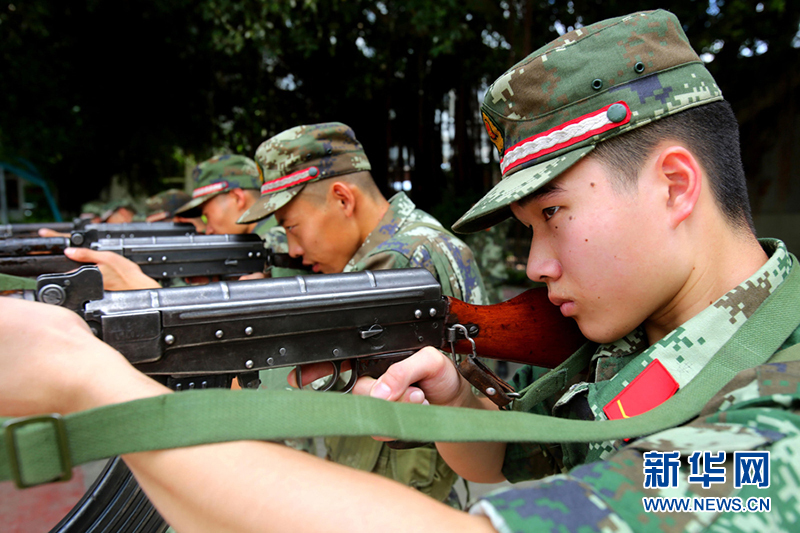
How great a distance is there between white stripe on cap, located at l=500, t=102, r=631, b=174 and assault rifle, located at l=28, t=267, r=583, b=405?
0.52 m

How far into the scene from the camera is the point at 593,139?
109 centimetres

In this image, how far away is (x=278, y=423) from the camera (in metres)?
0.73

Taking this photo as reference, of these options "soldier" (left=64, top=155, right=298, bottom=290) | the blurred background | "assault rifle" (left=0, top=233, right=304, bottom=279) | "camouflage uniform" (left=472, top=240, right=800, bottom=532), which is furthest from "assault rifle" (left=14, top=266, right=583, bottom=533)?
the blurred background

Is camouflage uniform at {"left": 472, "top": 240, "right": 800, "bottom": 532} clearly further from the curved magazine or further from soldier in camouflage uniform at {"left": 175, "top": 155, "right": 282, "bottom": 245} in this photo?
soldier in camouflage uniform at {"left": 175, "top": 155, "right": 282, "bottom": 245}

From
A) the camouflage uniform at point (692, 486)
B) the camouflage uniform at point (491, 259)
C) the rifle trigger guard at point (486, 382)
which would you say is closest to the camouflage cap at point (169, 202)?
the camouflage uniform at point (491, 259)

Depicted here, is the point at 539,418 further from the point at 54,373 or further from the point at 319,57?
the point at 319,57

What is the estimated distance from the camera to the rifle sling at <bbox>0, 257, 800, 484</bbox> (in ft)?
2.25

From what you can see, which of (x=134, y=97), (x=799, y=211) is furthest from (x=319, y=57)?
(x=799, y=211)

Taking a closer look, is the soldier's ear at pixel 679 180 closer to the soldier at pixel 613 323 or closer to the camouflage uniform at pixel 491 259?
the soldier at pixel 613 323

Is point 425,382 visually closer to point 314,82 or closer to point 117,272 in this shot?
point 117,272

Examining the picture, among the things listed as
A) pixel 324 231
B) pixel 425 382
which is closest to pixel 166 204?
pixel 324 231

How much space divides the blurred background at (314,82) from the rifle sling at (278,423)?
212 inches

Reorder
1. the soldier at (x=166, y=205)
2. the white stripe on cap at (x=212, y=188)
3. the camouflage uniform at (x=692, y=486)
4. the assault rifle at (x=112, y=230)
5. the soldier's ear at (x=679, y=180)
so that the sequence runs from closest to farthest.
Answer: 1. the camouflage uniform at (x=692, y=486)
2. the soldier's ear at (x=679, y=180)
3. the assault rifle at (x=112, y=230)
4. the white stripe on cap at (x=212, y=188)
5. the soldier at (x=166, y=205)

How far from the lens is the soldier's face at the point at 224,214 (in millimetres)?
4918
